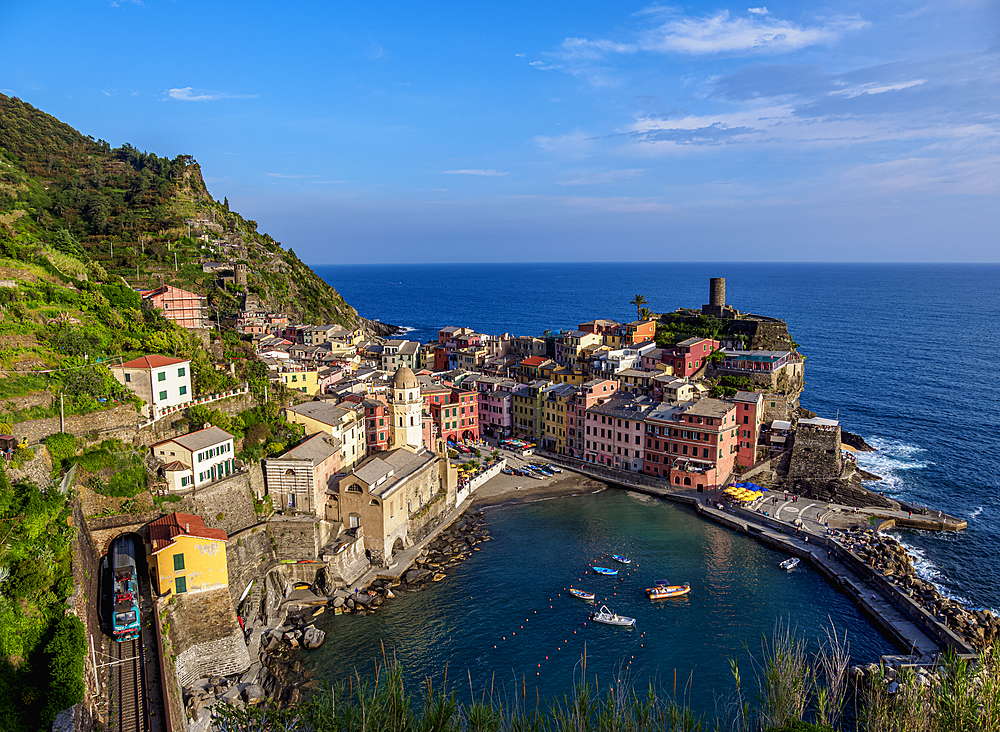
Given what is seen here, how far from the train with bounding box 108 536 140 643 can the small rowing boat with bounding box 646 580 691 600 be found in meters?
29.0

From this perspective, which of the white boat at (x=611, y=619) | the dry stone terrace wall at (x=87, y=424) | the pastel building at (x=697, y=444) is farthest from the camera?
the pastel building at (x=697, y=444)

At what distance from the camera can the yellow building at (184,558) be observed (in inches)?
1177

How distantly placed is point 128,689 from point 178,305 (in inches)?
1468

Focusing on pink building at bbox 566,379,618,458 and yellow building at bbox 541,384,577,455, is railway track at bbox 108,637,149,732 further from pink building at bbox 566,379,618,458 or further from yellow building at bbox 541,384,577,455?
yellow building at bbox 541,384,577,455

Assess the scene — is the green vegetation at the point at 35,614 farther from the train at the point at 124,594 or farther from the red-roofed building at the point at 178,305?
the red-roofed building at the point at 178,305

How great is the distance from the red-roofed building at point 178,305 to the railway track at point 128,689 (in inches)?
1308

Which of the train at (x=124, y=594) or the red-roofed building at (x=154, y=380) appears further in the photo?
the red-roofed building at (x=154, y=380)

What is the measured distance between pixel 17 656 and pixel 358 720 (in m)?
11.8

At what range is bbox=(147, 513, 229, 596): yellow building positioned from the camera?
29.9m

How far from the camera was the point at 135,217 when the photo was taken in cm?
9238

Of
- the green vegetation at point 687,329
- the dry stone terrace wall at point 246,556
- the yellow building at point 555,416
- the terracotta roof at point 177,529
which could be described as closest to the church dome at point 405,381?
the dry stone terrace wall at point 246,556

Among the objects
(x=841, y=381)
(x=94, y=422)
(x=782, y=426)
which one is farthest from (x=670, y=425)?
(x=841, y=381)

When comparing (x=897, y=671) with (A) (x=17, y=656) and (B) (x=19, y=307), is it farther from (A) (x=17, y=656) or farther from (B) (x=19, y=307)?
(B) (x=19, y=307)

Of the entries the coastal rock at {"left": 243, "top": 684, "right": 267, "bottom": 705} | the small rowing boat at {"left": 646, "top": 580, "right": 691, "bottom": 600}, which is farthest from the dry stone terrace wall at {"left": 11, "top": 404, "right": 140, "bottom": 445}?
the small rowing boat at {"left": 646, "top": 580, "right": 691, "bottom": 600}
